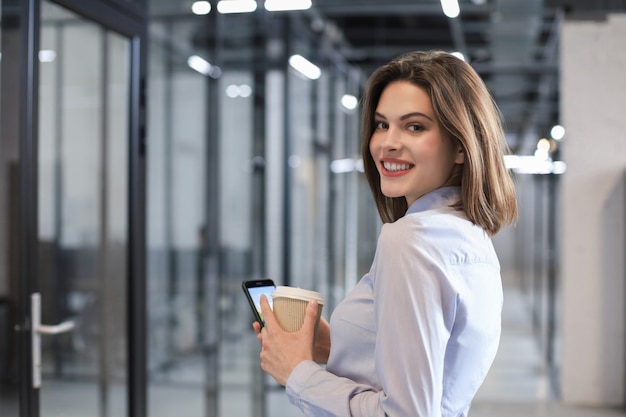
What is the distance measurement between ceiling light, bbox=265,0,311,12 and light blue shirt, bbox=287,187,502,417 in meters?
4.70

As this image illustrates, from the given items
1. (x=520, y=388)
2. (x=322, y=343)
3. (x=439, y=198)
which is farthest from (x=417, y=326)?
(x=520, y=388)

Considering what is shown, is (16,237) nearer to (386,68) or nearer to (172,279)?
(386,68)

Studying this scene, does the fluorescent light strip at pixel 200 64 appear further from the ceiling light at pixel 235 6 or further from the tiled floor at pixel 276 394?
the tiled floor at pixel 276 394

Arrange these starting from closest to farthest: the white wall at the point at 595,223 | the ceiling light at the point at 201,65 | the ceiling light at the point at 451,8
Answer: the white wall at the point at 595,223
the ceiling light at the point at 201,65
the ceiling light at the point at 451,8

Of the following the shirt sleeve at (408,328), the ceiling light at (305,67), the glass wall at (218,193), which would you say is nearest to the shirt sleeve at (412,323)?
the shirt sleeve at (408,328)

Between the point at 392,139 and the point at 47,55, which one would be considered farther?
the point at 47,55

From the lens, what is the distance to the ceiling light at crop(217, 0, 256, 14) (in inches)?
206

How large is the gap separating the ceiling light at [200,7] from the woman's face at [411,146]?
3946 mm

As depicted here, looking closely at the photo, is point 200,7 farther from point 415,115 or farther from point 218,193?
point 415,115

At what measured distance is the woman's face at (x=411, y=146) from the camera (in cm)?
122

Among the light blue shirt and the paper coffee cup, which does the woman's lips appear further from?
the paper coffee cup

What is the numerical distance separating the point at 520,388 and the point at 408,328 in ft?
17.5

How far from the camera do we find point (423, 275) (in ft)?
3.53

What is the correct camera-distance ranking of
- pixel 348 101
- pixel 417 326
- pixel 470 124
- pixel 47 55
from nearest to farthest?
pixel 417 326 → pixel 470 124 → pixel 47 55 → pixel 348 101
